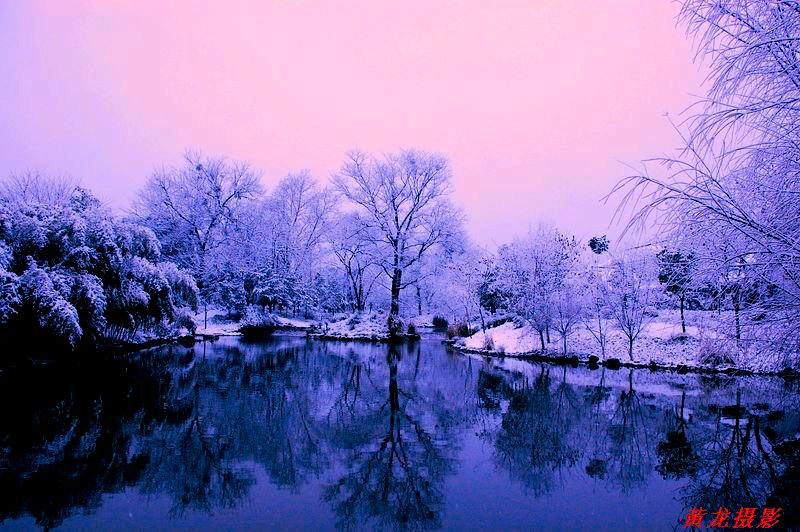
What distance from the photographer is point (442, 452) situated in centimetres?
824

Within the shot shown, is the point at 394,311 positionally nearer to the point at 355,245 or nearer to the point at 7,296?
the point at 355,245

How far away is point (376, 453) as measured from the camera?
8.02 meters

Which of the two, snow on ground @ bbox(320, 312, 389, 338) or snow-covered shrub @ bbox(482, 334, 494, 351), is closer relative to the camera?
snow-covered shrub @ bbox(482, 334, 494, 351)

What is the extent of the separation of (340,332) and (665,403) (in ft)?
83.9

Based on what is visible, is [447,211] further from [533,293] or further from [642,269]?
[642,269]

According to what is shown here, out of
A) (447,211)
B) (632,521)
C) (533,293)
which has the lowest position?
(632,521)

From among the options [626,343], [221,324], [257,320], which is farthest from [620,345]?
[221,324]

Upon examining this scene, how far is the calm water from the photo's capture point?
5.82 meters

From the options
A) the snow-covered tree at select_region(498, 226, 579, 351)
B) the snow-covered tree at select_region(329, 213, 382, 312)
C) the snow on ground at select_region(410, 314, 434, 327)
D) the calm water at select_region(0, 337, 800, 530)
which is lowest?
the calm water at select_region(0, 337, 800, 530)

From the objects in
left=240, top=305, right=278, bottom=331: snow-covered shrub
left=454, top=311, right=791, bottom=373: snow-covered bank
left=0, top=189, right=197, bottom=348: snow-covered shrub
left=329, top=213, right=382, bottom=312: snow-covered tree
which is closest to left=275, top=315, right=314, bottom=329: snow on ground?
left=240, top=305, right=278, bottom=331: snow-covered shrub

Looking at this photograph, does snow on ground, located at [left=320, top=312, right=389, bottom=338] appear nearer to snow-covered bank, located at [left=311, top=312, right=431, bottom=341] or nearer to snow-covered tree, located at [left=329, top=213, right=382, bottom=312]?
snow-covered bank, located at [left=311, top=312, right=431, bottom=341]

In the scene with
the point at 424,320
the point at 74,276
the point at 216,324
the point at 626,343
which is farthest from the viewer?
the point at 424,320

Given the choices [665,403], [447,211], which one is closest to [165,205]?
[447,211]

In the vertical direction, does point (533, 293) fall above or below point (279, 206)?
below
